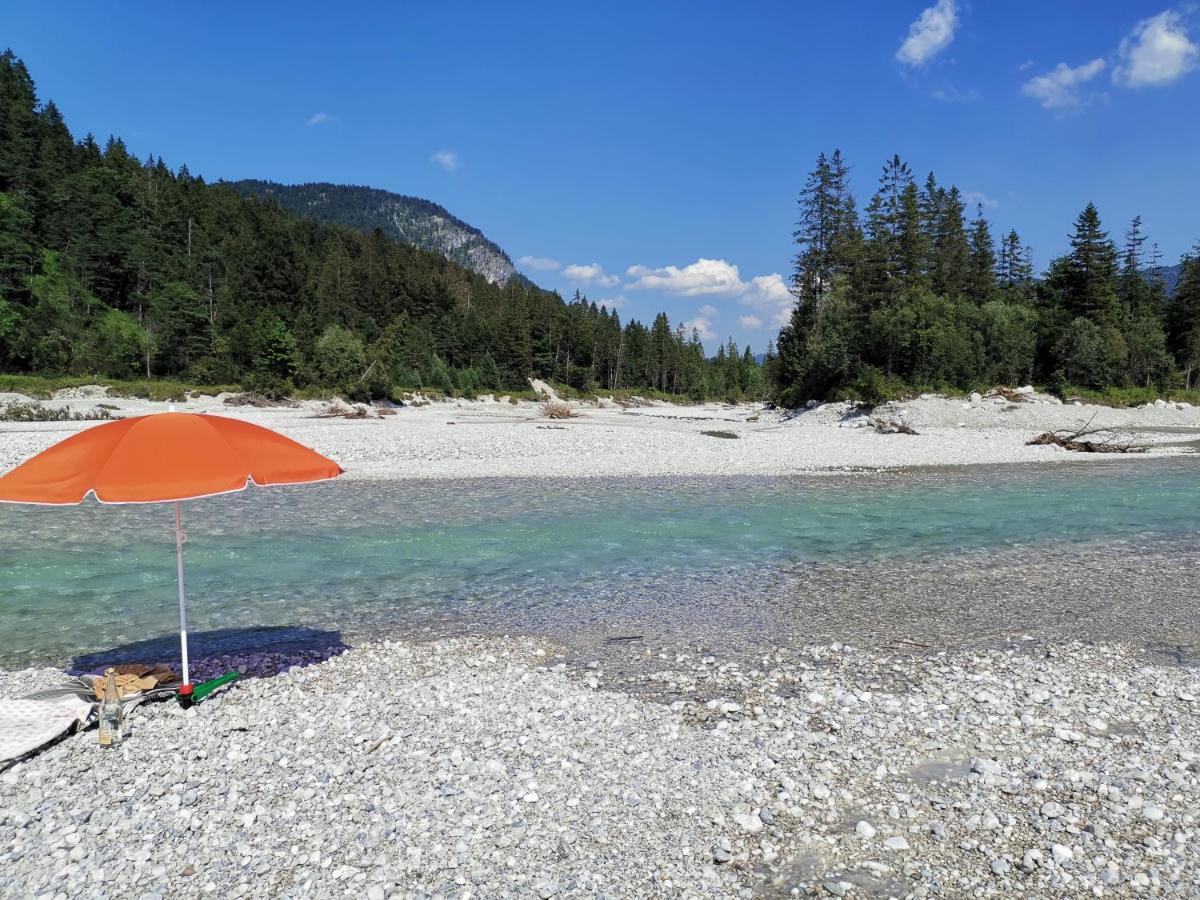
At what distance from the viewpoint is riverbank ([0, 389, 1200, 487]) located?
26.8m

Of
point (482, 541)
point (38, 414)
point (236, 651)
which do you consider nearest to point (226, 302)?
point (38, 414)

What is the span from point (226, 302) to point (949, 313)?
260ft

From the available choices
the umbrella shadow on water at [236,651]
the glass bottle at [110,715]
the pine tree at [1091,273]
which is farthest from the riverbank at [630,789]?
the pine tree at [1091,273]

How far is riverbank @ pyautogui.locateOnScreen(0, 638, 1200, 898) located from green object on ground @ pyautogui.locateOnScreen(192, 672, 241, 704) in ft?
0.56

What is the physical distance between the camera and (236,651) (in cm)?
873

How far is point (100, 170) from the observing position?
9056cm

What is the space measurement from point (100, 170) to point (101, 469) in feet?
366

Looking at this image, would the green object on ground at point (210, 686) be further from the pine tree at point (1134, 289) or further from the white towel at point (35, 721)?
the pine tree at point (1134, 289)

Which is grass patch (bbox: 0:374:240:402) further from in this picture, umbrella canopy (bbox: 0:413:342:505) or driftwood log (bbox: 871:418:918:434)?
umbrella canopy (bbox: 0:413:342:505)

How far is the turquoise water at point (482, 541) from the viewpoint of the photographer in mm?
10484

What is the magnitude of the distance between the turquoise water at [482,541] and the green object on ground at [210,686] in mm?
2104

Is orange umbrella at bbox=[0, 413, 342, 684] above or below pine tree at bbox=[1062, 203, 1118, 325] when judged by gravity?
below

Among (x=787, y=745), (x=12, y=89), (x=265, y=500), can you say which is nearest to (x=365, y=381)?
(x=265, y=500)

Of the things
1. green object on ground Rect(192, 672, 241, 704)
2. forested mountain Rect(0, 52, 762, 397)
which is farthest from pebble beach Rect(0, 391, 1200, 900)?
forested mountain Rect(0, 52, 762, 397)
